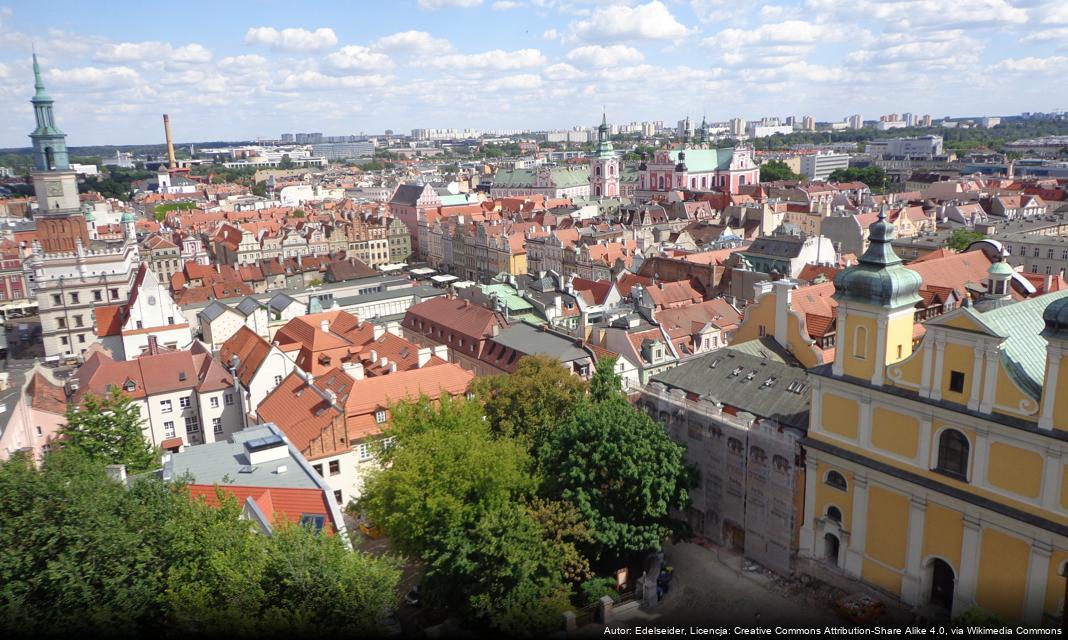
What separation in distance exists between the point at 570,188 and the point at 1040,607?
17591 centimetres

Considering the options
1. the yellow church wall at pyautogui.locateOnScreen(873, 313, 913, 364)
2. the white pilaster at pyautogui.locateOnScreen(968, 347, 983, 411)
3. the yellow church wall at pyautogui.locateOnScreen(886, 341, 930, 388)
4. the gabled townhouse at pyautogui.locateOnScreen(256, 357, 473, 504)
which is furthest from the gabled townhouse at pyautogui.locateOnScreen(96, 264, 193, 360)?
the white pilaster at pyautogui.locateOnScreen(968, 347, 983, 411)

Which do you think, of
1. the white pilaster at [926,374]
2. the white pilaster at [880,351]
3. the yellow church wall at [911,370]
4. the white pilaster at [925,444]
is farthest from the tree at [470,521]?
the white pilaster at [926,374]

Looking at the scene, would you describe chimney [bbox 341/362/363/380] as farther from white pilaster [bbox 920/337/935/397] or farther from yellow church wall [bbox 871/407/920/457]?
white pilaster [bbox 920/337/935/397]

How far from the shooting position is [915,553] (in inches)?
1215

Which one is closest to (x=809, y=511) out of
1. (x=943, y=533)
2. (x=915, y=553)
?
(x=915, y=553)

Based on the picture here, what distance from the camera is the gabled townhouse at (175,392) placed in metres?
46.6

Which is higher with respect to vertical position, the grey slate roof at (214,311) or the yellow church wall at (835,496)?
the grey slate roof at (214,311)

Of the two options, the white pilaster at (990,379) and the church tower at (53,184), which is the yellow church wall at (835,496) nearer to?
the white pilaster at (990,379)

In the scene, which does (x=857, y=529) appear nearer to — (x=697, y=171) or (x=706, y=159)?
(x=697, y=171)

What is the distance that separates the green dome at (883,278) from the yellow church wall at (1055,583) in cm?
1041

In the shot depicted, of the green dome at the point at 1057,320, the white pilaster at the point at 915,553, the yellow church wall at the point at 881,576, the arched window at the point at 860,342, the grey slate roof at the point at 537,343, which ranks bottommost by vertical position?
the yellow church wall at the point at 881,576

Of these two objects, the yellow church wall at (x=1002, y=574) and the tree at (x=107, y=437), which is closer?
the yellow church wall at (x=1002, y=574)

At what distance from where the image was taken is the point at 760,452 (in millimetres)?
35312

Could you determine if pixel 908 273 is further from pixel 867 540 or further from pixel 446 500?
pixel 446 500
